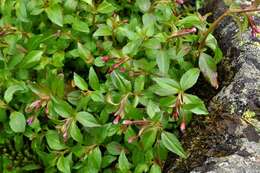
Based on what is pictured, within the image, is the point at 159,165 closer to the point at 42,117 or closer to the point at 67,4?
the point at 42,117

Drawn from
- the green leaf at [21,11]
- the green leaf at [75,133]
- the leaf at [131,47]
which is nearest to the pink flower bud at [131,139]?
the green leaf at [75,133]

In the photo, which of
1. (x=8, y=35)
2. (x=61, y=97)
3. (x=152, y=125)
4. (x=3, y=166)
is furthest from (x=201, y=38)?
(x=3, y=166)

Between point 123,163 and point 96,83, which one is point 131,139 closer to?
point 123,163

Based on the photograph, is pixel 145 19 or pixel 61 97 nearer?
pixel 61 97

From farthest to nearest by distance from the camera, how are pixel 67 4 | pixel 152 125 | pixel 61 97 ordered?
pixel 67 4 → pixel 61 97 → pixel 152 125

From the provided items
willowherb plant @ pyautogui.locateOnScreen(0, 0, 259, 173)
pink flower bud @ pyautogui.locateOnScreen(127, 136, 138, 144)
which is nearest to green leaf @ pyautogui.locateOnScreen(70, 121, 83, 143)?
willowherb plant @ pyautogui.locateOnScreen(0, 0, 259, 173)
